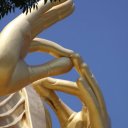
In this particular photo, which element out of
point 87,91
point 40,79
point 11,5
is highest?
point 11,5

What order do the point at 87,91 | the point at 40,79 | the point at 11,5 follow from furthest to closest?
the point at 87,91
the point at 40,79
the point at 11,5

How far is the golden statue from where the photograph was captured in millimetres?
9641

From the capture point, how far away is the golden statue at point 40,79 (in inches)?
380

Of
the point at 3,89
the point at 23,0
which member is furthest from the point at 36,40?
the point at 23,0

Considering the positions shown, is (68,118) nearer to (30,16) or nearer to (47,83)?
(47,83)

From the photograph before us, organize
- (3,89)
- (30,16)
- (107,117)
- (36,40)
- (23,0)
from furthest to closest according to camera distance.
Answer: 1. (107,117)
2. (36,40)
3. (30,16)
4. (3,89)
5. (23,0)

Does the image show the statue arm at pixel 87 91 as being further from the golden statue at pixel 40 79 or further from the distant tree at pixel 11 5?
the distant tree at pixel 11 5

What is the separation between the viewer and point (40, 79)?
462 inches

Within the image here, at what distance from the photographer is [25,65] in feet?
32.4

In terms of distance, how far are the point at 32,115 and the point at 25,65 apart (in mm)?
3098

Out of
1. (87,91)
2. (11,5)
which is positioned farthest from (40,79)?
(11,5)

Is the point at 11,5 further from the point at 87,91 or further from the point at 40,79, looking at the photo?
the point at 87,91

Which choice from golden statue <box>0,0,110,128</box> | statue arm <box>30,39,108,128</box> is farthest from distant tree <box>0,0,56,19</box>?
statue arm <box>30,39,108,128</box>

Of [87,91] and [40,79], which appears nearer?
[40,79]
